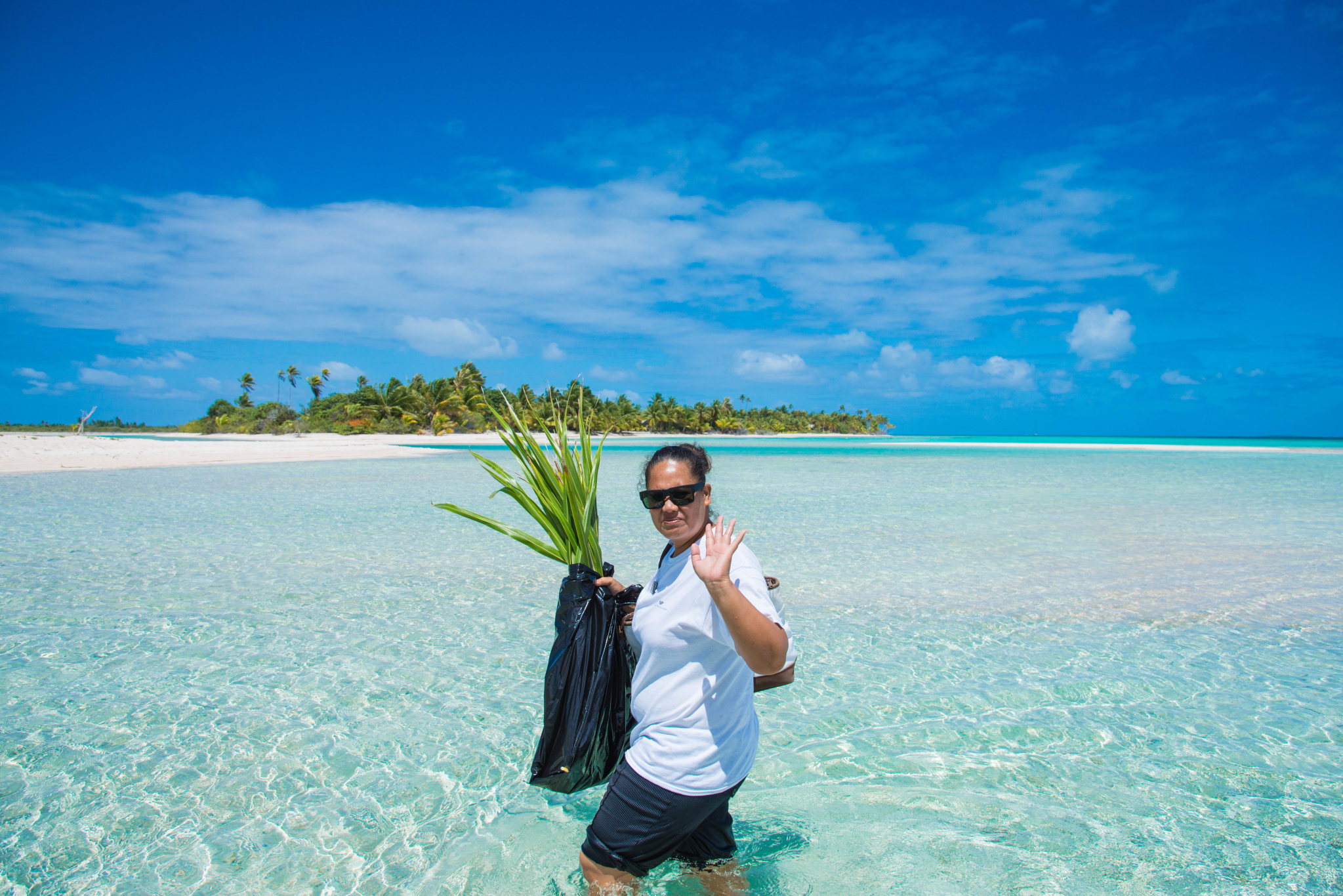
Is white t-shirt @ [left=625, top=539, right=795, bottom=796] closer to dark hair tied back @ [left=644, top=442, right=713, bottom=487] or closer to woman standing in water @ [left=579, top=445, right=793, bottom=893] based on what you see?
woman standing in water @ [left=579, top=445, right=793, bottom=893]

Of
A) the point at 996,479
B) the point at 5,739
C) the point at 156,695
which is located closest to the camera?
the point at 5,739

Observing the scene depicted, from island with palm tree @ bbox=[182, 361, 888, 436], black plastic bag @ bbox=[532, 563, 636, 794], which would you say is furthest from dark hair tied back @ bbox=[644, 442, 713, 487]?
island with palm tree @ bbox=[182, 361, 888, 436]

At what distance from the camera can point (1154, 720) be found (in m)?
3.81

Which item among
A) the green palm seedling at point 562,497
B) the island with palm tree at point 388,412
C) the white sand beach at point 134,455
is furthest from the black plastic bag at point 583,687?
the island with palm tree at point 388,412

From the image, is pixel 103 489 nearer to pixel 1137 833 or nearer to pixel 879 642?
pixel 879 642

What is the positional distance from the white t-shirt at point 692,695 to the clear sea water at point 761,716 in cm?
99

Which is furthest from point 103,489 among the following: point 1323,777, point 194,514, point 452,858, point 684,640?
point 1323,777

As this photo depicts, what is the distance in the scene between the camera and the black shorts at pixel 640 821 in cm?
178

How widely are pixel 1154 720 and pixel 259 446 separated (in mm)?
37184

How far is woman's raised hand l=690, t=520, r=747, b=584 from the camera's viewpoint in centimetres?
145

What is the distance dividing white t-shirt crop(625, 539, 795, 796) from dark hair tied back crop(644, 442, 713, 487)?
8.0 inches

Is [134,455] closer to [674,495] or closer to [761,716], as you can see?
[761,716]

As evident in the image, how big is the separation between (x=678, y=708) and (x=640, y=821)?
318 mm

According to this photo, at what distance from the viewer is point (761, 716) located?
13.0 ft
